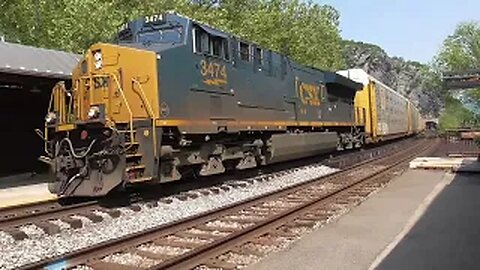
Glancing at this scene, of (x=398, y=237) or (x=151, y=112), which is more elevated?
(x=151, y=112)

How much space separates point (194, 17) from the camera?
27297 mm

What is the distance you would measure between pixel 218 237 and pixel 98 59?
506 cm

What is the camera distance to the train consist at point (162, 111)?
997 cm

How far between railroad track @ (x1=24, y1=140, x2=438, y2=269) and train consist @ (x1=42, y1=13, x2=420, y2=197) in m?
1.89

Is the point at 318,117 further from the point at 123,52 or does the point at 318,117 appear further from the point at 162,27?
the point at 123,52

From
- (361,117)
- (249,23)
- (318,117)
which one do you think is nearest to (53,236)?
(318,117)

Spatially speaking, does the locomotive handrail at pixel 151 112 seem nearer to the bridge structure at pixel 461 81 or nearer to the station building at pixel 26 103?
the station building at pixel 26 103

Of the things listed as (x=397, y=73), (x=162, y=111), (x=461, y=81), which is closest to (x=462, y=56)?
(x=461, y=81)

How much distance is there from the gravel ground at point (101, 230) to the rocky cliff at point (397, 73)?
136 metres

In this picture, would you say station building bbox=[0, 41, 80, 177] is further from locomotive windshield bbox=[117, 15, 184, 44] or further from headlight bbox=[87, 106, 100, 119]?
headlight bbox=[87, 106, 100, 119]

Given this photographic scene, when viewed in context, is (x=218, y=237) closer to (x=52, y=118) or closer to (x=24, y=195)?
(x=52, y=118)

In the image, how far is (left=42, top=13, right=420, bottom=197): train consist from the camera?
9968 millimetres

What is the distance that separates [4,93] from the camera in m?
17.3

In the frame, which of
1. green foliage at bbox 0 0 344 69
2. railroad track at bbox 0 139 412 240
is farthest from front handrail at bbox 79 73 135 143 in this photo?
green foliage at bbox 0 0 344 69
